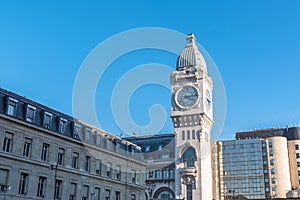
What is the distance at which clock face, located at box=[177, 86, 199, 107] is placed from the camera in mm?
78812

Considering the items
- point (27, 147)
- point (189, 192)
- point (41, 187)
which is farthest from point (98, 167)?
point (189, 192)

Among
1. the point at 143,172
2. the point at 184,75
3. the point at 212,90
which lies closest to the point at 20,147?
the point at 143,172

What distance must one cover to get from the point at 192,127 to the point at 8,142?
4942 centimetres

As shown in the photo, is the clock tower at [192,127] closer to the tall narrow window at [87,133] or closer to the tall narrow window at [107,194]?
the tall narrow window at [107,194]

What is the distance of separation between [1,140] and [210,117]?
179 ft

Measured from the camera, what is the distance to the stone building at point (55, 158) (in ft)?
109

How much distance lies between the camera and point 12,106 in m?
34.1

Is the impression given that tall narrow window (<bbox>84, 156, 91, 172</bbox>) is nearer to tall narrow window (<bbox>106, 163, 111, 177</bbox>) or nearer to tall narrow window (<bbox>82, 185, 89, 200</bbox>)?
tall narrow window (<bbox>82, 185, 89, 200</bbox>)

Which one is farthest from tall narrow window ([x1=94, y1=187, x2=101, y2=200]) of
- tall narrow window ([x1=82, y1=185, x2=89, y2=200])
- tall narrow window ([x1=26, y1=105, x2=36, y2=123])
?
tall narrow window ([x1=26, y1=105, x2=36, y2=123])

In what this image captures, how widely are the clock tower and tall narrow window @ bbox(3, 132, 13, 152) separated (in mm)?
46691

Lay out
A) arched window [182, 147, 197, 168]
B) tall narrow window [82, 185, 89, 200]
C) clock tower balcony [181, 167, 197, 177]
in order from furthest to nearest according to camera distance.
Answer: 1. arched window [182, 147, 197, 168]
2. clock tower balcony [181, 167, 197, 177]
3. tall narrow window [82, 185, 89, 200]

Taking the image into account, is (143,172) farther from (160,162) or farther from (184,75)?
(184,75)

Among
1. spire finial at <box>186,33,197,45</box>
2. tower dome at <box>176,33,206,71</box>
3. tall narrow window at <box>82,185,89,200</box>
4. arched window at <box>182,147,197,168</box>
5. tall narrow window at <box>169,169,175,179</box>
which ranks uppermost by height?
spire finial at <box>186,33,197,45</box>

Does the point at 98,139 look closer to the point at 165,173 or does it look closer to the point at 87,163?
the point at 87,163
